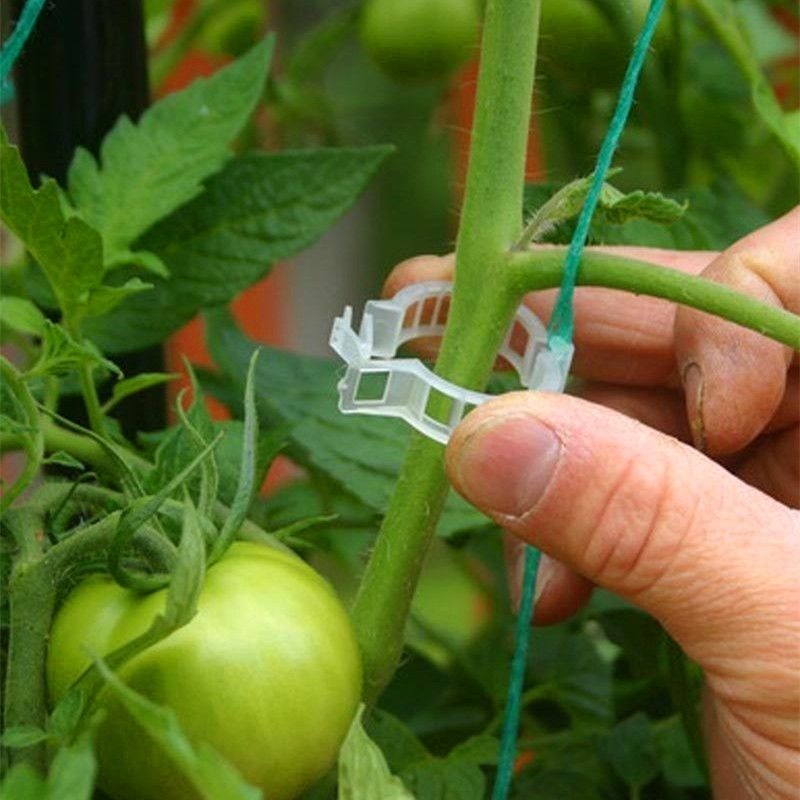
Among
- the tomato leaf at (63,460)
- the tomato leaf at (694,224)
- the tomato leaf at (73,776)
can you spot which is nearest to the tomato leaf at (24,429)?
the tomato leaf at (63,460)

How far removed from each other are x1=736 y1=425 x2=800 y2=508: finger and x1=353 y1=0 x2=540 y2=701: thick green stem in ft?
0.87

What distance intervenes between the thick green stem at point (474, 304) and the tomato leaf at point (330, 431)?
11 cm

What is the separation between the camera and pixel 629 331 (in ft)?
2.40

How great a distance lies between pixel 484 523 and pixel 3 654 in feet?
0.73

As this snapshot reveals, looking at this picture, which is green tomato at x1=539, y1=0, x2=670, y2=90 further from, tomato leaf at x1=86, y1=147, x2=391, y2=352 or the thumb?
the thumb

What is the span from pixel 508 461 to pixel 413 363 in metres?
0.04

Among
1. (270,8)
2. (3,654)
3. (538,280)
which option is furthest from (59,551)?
(270,8)

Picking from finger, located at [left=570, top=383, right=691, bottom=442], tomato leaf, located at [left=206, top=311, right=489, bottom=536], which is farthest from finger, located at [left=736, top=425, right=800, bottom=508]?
tomato leaf, located at [left=206, top=311, right=489, bottom=536]

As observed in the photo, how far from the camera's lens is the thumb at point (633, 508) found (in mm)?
484

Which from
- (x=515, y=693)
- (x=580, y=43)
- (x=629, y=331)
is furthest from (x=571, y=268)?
(x=580, y=43)

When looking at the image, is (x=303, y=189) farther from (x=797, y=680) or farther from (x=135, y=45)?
(x=797, y=680)

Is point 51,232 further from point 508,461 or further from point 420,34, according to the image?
point 420,34

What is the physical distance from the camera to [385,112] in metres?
1.12

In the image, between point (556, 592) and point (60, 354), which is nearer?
point (60, 354)
